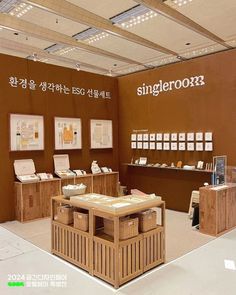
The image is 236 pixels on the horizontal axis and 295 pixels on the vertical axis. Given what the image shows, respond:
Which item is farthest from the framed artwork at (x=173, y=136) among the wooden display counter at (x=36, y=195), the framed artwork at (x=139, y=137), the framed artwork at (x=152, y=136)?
the wooden display counter at (x=36, y=195)

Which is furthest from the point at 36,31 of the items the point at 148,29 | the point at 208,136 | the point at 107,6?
the point at 208,136

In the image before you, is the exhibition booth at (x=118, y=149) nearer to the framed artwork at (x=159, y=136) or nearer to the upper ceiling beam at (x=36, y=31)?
the framed artwork at (x=159, y=136)

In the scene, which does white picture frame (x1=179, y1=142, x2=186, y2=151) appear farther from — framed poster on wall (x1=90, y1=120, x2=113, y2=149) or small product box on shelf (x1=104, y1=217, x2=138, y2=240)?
small product box on shelf (x1=104, y1=217, x2=138, y2=240)

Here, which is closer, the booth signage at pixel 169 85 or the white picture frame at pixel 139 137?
the booth signage at pixel 169 85

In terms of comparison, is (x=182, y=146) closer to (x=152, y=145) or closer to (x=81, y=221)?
(x=152, y=145)

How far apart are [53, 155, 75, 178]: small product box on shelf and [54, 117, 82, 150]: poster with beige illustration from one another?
22 centimetres

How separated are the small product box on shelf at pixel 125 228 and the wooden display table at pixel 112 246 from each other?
0.14ft

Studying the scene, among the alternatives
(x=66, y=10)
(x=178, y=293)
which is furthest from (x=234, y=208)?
(x=66, y=10)

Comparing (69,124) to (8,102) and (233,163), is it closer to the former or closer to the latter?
(8,102)

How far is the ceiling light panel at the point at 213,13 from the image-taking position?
199 inches

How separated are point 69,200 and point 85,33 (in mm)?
4231

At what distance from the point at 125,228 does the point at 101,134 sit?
426 cm

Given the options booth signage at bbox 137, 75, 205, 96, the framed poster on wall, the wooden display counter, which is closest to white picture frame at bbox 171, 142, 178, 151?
booth signage at bbox 137, 75, 205, 96

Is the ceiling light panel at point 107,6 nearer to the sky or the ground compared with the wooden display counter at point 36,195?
nearer to the sky
